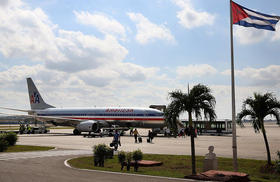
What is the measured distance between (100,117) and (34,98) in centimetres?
2043

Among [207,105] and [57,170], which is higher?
[207,105]

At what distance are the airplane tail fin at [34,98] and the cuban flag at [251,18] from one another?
56919 mm

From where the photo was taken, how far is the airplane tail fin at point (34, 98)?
68525 mm

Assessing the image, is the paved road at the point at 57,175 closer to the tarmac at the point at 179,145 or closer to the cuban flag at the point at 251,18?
the cuban flag at the point at 251,18

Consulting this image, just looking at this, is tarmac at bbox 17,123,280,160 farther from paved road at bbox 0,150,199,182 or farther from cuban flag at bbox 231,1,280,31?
paved road at bbox 0,150,199,182

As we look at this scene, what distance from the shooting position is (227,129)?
59.2 m

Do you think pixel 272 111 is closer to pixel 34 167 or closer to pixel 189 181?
pixel 189 181

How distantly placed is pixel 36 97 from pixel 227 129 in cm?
4002

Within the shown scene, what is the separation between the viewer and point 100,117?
5656 centimetres

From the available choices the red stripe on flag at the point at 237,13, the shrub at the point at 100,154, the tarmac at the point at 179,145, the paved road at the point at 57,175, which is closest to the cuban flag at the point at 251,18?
the red stripe on flag at the point at 237,13

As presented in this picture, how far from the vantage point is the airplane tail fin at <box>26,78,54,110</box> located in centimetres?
6853

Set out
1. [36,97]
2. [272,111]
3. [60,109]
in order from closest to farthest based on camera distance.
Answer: [272,111]
[60,109]
[36,97]

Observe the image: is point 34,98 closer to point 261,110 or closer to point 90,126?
point 90,126

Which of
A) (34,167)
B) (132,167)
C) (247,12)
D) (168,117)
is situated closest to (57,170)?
(34,167)
